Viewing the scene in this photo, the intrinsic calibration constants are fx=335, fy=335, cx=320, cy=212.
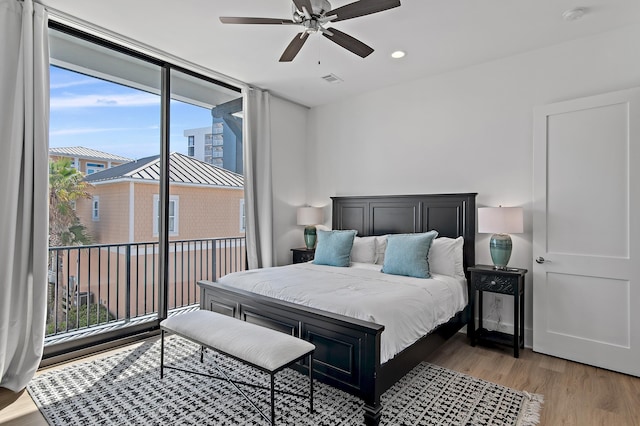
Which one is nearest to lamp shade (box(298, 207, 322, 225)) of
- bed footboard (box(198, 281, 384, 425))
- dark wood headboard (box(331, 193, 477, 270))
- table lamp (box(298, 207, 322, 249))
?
table lamp (box(298, 207, 322, 249))

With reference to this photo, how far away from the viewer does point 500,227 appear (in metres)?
3.18

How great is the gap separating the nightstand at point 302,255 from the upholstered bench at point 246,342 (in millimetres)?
2144

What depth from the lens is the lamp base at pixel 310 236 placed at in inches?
192

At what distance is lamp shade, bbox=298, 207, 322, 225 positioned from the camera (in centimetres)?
491

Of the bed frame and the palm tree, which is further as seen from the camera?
the palm tree

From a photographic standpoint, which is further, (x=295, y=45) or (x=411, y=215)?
(x=411, y=215)

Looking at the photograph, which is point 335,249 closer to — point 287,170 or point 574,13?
point 287,170

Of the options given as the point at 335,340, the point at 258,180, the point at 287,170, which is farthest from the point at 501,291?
the point at 287,170

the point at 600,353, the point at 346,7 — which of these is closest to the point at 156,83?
the point at 346,7

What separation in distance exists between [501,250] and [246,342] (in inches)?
101

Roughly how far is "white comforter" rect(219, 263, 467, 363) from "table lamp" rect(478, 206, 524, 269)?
17.0 inches

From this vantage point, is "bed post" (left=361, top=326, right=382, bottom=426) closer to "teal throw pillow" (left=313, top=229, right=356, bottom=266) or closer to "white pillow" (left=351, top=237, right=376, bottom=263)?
"teal throw pillow" (left=313, top=229, right=356, bottom=266)

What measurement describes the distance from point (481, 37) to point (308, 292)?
2853mm

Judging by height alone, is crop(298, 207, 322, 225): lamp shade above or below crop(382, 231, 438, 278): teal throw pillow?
above
